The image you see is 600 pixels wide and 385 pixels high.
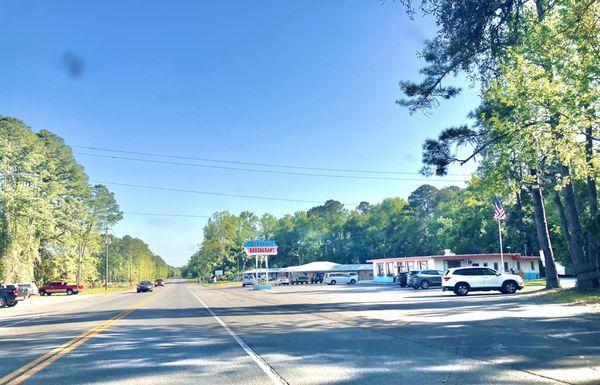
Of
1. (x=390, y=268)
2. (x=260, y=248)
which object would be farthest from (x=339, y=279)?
(x=260, y=248)

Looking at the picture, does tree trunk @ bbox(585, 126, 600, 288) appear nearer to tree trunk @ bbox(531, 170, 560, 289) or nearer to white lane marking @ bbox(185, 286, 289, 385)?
tree trunk @ bbox(531, 170, 560, 289)

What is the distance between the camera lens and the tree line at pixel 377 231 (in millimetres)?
68562

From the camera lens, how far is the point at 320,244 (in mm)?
127562

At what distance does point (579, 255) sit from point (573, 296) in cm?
302

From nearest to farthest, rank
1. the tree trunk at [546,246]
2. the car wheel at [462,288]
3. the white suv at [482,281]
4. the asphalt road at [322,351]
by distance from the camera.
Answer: the asphalt road at [322,351]
the tree trunk at [546,246]
the white suv at [482,281]
the car wheel at [462,288]

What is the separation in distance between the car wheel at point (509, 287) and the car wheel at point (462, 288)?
86.6 inches

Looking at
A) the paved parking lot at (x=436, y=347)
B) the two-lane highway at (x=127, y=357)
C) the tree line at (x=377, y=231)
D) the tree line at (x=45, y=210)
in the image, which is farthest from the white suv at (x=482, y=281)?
the tree line at (x=45, y=210)

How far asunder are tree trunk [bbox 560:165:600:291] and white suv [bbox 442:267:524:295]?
4803 mm

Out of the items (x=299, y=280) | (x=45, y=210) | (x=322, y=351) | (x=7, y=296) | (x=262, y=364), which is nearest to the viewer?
(x=262, y=364)

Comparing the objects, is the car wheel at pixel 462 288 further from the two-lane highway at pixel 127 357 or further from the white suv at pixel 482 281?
the two-lane highway at pixel 127 357

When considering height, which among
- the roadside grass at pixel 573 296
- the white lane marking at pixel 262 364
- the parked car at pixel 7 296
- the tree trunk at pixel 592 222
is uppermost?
the tree trunk at pixel 592 222

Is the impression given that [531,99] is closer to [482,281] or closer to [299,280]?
[482,281]

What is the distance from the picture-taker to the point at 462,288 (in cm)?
2944

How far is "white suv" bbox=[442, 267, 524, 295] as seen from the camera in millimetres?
29125
